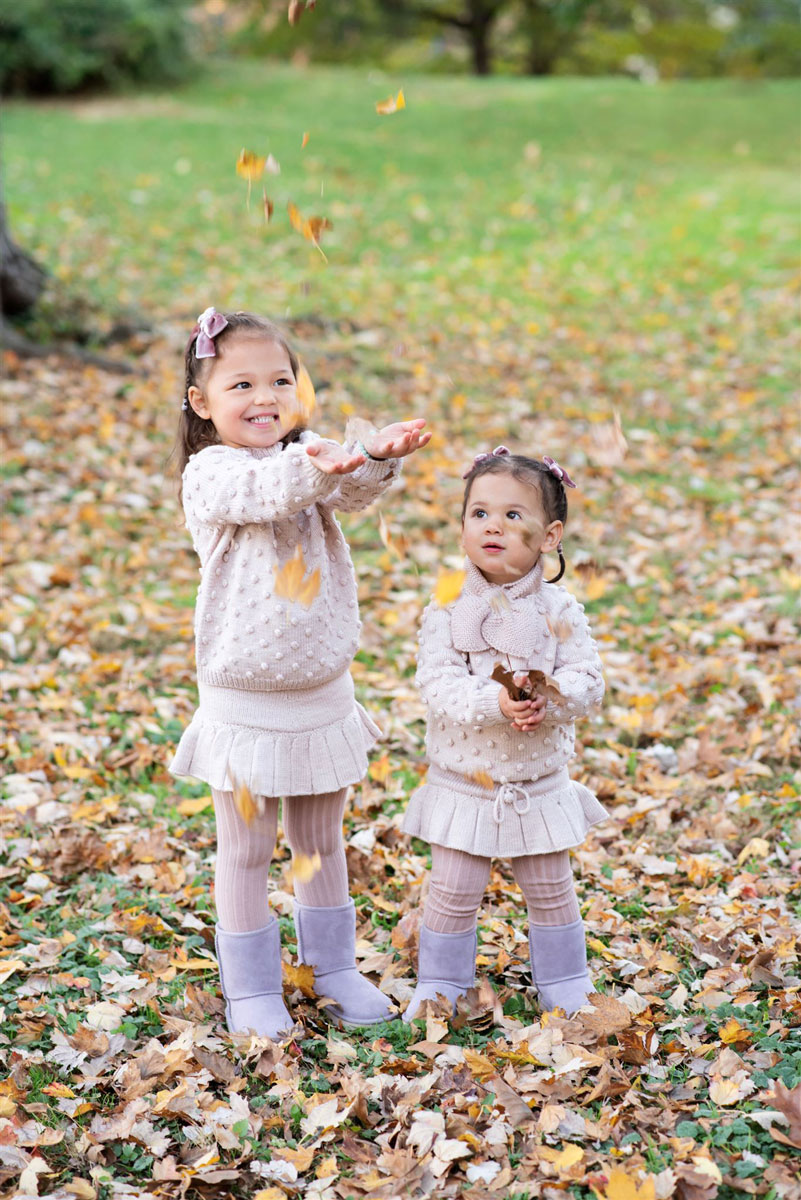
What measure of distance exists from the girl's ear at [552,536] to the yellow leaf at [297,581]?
0.58 m

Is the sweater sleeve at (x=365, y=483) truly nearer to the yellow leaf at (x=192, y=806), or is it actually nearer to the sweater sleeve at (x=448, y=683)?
the sweater sleeve at (x=448, y=683)

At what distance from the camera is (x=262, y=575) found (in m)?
3.03

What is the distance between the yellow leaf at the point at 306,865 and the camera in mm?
3344

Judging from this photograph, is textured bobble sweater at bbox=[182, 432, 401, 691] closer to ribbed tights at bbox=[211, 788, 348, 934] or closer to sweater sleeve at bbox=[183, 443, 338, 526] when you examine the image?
sweater sleeve at bbox=[183, 443, 338, 526]

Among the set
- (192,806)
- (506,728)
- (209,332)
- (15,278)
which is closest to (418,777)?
(192,806)

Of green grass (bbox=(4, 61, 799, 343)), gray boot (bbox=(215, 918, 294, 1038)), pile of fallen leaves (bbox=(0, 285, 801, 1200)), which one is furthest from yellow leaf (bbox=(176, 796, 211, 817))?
green grass (bbox=(4, 61, 799, 343))

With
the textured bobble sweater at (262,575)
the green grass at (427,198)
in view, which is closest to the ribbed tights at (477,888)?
the textured bobble sweater at (262,575)

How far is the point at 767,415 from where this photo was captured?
892 cm

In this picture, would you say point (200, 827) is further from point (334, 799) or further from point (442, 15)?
point (442, 15)

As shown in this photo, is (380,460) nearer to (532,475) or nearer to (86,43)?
(532,475)

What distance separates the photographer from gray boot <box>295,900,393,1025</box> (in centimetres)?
337

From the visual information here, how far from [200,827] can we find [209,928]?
64 cm

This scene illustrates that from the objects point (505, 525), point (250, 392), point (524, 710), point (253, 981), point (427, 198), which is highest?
point (427, 198)

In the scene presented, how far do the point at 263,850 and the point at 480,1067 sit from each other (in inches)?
30.6
